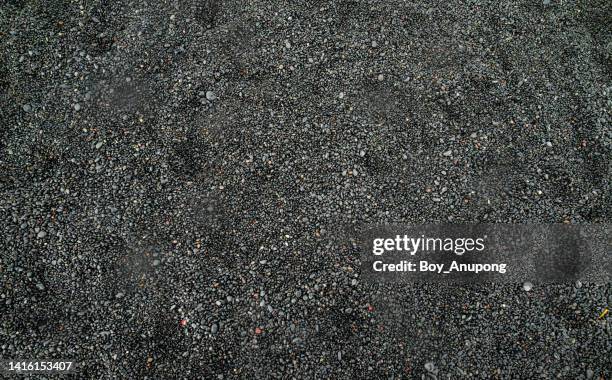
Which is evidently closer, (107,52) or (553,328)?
(553,328)

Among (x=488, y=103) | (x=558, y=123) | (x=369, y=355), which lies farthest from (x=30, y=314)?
(x=558, y=123)

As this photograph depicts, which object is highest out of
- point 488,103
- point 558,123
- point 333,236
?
point 488,103

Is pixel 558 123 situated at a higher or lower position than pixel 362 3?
lower

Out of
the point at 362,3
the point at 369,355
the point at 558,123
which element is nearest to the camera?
the point at 369,355

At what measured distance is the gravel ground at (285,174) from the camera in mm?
3504

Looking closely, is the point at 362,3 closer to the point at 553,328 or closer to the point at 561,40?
the point at 561,40

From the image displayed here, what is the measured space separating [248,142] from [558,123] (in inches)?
114

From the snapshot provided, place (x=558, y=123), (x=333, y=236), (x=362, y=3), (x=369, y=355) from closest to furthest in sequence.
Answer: (x=369, y=355)
(x=333, y=236)
(x=558, y=123)
(x=362, y=3)

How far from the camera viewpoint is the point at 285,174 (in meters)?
3.83

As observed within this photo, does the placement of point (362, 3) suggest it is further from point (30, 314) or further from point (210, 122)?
point (30, 314)

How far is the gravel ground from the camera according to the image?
11.5 ft

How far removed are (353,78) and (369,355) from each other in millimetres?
2499

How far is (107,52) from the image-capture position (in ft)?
13.8

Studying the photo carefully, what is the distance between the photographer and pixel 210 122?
13.1ft
